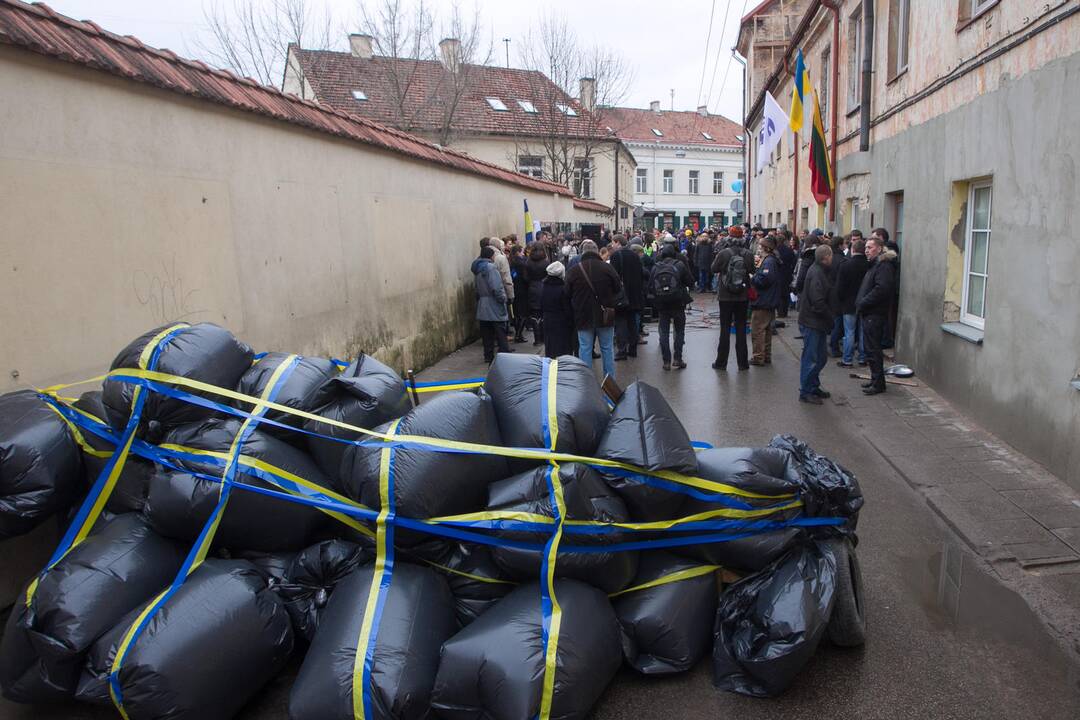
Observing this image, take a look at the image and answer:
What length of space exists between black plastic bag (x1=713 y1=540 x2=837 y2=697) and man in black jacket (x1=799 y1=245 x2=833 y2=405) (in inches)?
190

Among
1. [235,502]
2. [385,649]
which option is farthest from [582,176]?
[385,649]

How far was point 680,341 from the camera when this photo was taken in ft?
33.4

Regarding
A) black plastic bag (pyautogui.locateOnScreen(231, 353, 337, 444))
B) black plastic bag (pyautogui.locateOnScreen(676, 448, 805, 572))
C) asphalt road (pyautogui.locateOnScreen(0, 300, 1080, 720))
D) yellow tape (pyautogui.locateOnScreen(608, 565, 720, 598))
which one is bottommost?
asphalt road (pyautogui.locateOnScreen(0, 300, 1080, 720))

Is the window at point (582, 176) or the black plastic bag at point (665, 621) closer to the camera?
the black plastic bag at point (665, 621)

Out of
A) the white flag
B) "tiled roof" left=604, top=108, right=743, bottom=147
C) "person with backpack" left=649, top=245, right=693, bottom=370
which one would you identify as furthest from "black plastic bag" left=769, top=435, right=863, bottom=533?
"tiled roof" left=604, top=108, right=743, bottom=147

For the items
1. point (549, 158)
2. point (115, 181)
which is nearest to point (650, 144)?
point (549, 158)

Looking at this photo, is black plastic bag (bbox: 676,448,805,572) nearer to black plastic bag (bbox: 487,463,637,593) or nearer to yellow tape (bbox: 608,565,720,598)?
yellow tape (bbox: 608,565,720,598)

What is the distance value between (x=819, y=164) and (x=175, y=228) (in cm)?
1115

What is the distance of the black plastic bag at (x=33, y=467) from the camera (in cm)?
319

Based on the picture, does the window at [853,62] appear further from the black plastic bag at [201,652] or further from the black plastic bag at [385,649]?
the black plastic bag at [201,652]

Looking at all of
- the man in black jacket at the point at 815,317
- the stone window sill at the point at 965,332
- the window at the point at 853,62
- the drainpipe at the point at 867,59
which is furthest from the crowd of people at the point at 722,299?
the window at the point at 853,62

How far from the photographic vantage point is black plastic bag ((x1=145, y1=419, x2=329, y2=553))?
10.5 feet

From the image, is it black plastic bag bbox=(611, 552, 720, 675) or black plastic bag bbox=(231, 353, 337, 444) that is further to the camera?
black plastic bag bbox=(231, 353, 337, 444)

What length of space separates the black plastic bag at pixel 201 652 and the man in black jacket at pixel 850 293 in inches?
303
